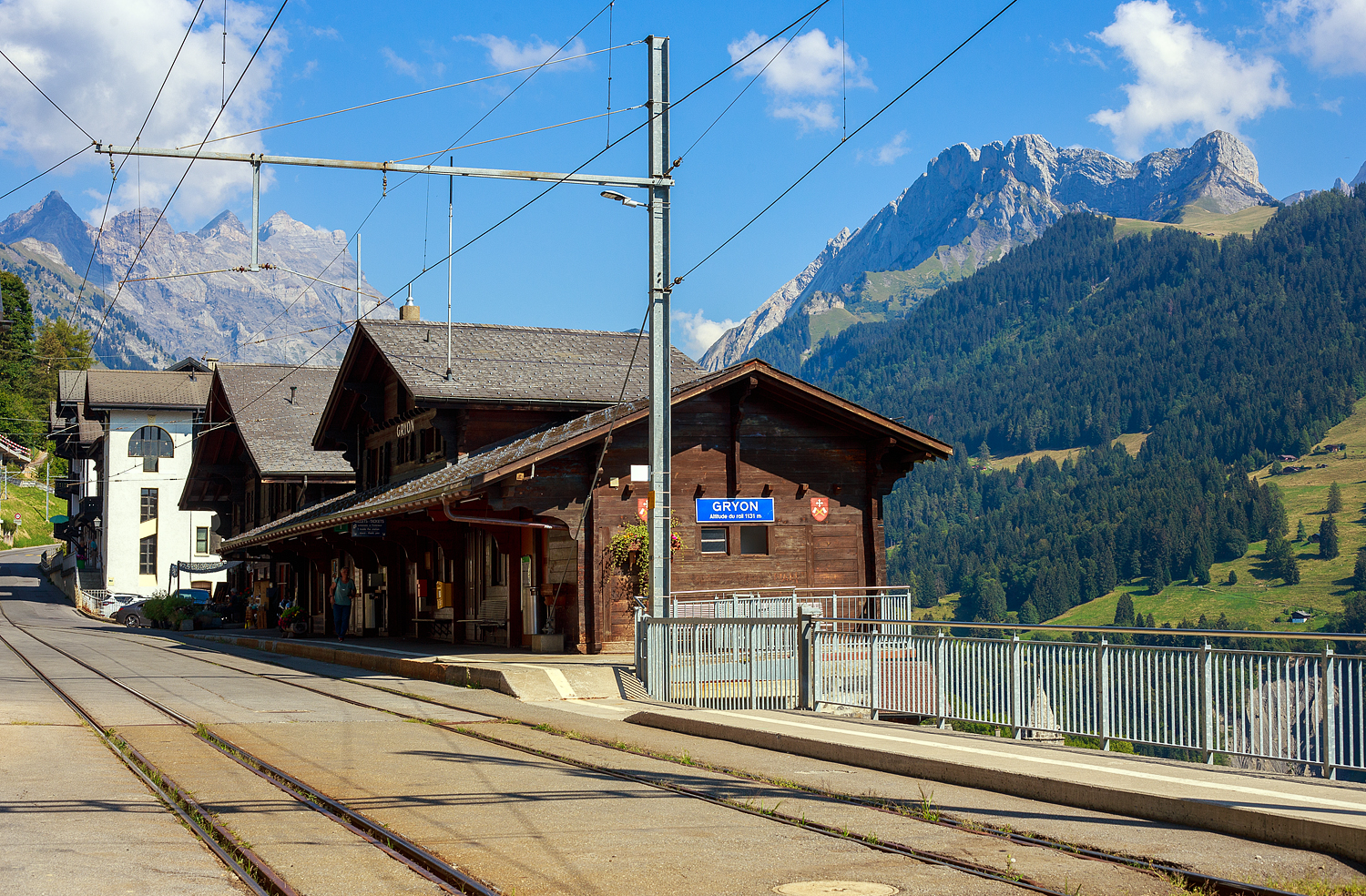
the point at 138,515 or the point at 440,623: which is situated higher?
the point at 138,515

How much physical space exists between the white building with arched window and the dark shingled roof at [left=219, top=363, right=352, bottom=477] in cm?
2091

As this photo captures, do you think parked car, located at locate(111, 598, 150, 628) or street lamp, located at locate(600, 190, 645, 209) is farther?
parked car, located at locate(111, 598, 150, 628)

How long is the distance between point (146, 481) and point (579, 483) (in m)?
56.1

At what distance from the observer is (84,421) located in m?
80.6

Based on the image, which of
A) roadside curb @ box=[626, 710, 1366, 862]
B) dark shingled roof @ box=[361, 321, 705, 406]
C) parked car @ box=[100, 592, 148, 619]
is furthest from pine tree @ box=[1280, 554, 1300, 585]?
roadside curb @ box=[626, 710, 1366, 862]

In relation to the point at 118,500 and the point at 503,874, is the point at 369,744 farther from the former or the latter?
the point at 118,500

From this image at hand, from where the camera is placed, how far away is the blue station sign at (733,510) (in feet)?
85.4

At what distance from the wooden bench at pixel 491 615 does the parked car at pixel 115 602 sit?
38925 mm

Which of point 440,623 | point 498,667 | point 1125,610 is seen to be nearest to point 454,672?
point 498,667

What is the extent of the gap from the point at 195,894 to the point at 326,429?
33974 millimetres

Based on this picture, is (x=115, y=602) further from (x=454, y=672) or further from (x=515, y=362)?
(x=454, y=672)

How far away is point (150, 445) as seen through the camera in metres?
73.4

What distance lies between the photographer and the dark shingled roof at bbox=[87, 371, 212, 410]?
71875mm

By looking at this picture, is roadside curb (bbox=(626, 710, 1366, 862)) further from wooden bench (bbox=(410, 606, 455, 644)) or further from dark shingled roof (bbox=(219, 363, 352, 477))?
dark shingled roof (bbox=(219, 363, 352, 477))
